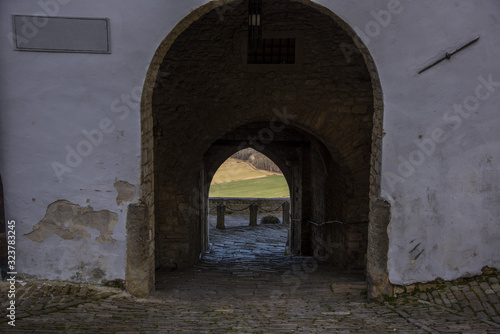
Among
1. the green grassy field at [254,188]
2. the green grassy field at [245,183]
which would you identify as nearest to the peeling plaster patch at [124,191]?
the green grassy field at [245,183]

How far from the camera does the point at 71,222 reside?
182 inches

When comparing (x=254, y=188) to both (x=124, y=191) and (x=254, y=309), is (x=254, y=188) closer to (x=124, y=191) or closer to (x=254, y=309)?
(x=254, y=309)

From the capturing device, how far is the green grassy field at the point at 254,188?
24.5 metres

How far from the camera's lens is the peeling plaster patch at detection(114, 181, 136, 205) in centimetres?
459

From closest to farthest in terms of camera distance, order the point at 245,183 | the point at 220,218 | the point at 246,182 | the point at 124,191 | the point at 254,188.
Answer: the point at 124,191
the point at 220,218
the point at 254,188
the point at 245,183
the point at 246,182

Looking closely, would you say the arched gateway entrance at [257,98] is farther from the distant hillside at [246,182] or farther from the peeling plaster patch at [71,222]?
the distant hillside at [246,182]

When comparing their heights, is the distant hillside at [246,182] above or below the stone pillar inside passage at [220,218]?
above

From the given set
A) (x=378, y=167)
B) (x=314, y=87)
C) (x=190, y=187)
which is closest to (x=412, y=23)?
(x=378, y=167)

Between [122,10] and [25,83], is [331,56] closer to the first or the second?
[122,10]

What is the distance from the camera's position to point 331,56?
23.7 feet

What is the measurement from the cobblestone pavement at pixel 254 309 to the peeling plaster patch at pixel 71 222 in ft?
1.57

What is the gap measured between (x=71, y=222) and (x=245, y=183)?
71.7ft

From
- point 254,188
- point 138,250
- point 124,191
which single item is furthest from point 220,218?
point 124,191

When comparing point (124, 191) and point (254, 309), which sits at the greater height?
point (124, 191)
